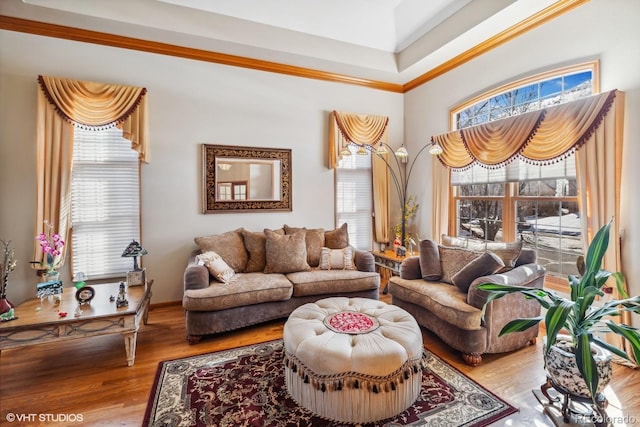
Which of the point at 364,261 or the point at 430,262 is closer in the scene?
the point at 430,262

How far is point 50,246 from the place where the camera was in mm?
3123

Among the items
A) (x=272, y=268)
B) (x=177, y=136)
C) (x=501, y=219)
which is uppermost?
(x=177, y=136)

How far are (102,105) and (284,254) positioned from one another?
2724 millimetres

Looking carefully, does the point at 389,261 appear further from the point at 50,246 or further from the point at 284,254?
the point at 50,246

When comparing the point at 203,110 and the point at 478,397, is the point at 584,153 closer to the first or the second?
the point at 478,397

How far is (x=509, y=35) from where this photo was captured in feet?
11.3

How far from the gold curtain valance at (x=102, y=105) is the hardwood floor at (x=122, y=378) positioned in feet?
7.15

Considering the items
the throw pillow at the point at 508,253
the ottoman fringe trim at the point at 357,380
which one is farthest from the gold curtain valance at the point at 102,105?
the throw pillow at the point at 508,253

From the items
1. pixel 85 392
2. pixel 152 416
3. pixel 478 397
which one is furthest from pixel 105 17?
pixel 478 397

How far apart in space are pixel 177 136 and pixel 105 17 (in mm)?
1362

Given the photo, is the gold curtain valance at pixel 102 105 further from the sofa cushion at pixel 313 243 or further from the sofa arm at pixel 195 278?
the sofa cushion at pixel 313 243

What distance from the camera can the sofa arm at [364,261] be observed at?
3.80 m

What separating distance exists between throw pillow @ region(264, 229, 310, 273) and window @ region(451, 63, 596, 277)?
7.95 ft

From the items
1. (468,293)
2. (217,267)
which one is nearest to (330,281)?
(217,267)
